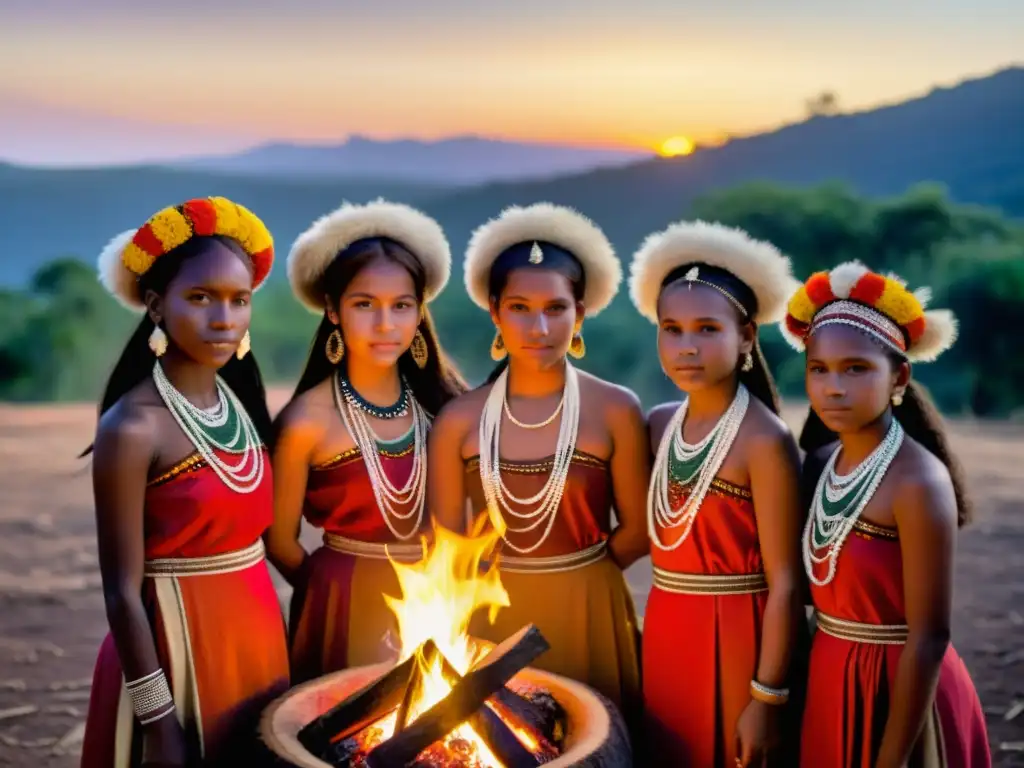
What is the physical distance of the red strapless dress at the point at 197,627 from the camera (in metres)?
2.85

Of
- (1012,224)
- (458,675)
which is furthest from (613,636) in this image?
(1012,224)

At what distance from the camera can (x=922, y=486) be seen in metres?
2.70

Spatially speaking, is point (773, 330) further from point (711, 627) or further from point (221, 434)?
point (221, 434)

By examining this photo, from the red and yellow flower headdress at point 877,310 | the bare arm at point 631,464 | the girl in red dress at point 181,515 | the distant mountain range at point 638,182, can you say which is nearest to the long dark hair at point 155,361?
the girl in red dress at point 181,515

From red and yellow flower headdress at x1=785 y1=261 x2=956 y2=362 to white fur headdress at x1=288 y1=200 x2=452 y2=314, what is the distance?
47.8 inches

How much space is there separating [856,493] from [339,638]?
1.68m

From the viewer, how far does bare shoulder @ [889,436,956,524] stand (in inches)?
105

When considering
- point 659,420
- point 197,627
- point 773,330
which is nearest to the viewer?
point 197,627

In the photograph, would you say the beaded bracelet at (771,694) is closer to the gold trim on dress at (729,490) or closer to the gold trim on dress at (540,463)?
the gold trim on dress at (729,490)

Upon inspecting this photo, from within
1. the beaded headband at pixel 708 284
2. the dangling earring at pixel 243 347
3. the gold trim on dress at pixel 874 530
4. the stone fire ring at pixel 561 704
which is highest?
the beaded headband at pixel 708 284

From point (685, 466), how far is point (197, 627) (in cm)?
148

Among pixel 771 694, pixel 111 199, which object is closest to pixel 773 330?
pixel 771 694

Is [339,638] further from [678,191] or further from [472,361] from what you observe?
[678,191]

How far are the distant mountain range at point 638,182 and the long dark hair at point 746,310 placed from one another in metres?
17.6
